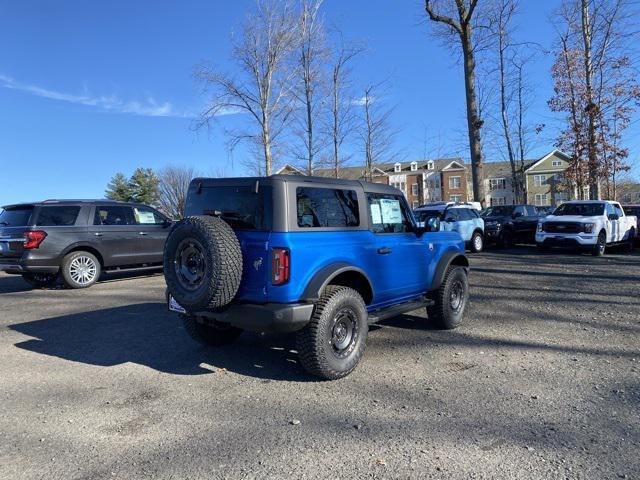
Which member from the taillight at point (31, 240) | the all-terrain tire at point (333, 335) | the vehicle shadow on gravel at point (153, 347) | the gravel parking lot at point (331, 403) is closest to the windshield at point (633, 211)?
the gravel parking lot at point (331, 403)

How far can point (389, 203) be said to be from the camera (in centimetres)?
577

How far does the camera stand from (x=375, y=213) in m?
5.46

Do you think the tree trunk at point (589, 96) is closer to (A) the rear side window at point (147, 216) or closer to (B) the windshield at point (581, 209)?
(B) the windshield at point (581, 209)

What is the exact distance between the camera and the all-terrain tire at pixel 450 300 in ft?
20.4

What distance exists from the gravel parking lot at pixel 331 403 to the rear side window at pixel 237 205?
5.02ft

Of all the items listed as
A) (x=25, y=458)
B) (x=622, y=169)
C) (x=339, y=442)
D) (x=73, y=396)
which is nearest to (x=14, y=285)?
(x=73, y=396)

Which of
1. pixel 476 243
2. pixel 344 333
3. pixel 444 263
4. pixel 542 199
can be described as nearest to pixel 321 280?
pixel 344 333

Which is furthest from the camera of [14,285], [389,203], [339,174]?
[339,174]

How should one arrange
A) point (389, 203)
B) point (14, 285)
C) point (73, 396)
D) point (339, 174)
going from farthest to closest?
point (339, 174)
point (14, 285)
point (389, 203)
point (73, 396)

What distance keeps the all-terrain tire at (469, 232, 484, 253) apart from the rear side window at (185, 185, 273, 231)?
12.9 meters

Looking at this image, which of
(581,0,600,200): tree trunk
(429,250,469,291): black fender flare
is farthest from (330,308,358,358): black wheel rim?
(581,0,600,200): tree trunk

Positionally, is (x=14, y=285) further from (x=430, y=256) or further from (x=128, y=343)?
(x=430, y=256)

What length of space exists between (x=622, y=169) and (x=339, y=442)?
26.9 m

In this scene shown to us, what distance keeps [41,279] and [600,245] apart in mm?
15495
